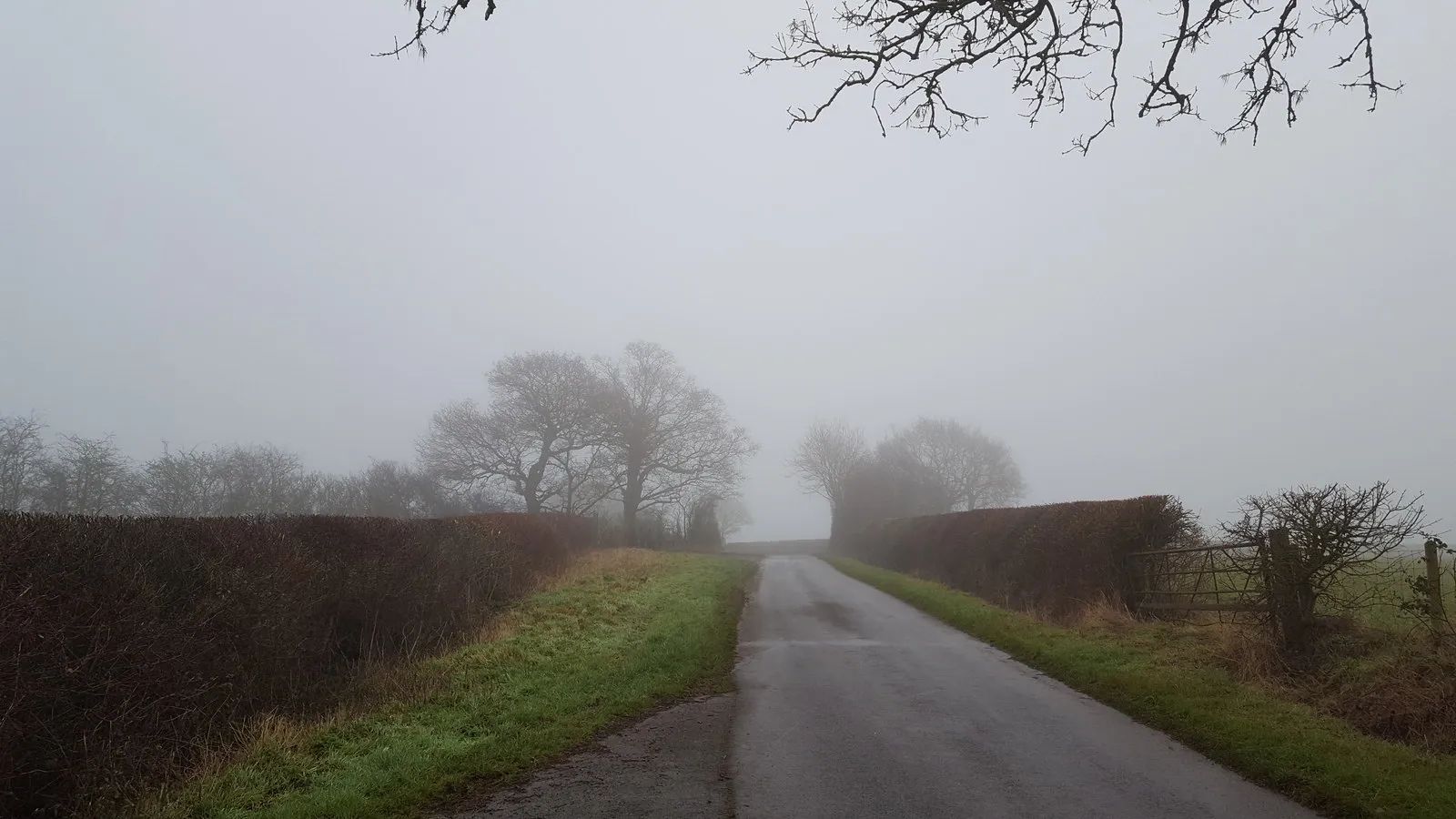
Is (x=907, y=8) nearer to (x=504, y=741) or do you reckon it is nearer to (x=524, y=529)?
(x=504, y=741)

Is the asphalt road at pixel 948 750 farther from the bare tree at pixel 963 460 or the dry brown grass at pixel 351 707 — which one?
the bare tree at pixel 963 460

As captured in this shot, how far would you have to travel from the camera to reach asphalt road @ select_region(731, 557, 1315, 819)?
5.18m

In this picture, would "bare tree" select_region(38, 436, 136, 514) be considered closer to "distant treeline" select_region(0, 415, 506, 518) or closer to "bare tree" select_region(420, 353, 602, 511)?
"distant treeline" select_region(0, 415, 506, 518)

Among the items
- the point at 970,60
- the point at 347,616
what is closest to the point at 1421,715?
the point at 970,60

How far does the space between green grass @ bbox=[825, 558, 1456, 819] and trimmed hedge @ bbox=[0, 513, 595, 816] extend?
7899 mm

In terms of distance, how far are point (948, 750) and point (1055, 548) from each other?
10219 millimetres

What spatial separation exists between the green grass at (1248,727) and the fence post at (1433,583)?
4.97 feet

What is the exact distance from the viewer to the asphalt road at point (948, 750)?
518 cm

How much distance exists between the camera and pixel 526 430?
1697 inches

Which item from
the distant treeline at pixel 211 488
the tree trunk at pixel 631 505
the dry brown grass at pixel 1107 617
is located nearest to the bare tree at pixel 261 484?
the distant treeline at pixel 211 488

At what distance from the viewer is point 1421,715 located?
631cm

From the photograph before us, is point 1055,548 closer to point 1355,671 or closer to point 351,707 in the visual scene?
point 1355,671

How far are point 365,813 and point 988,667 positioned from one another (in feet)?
24.3

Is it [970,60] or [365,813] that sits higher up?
[970,60]
